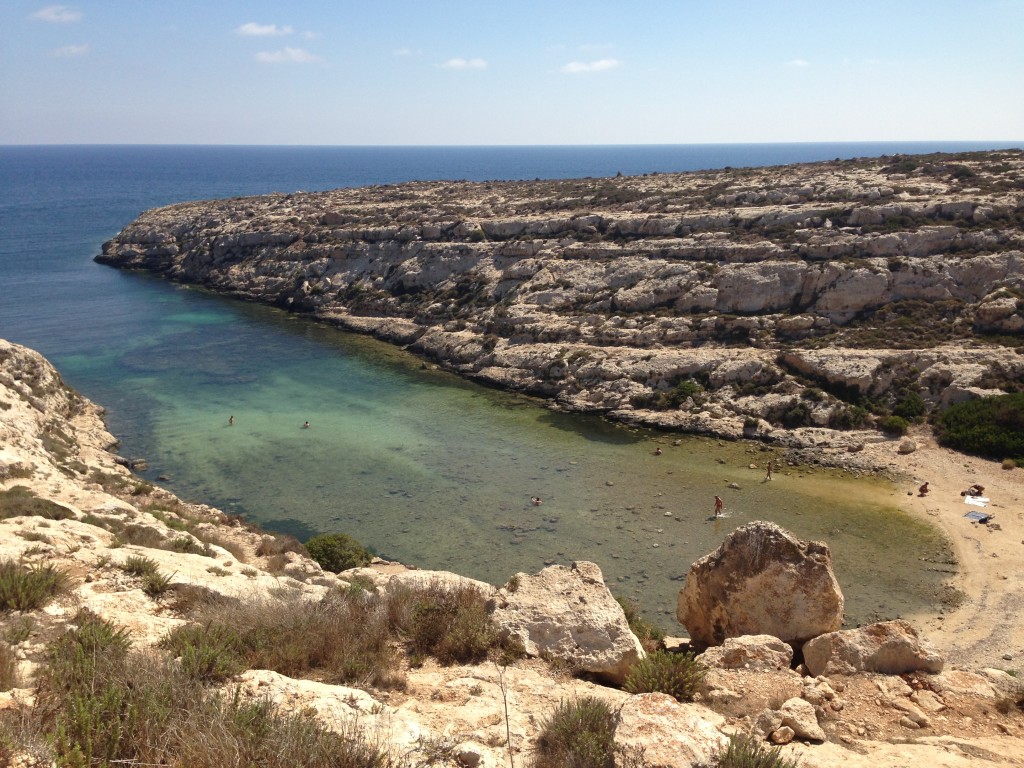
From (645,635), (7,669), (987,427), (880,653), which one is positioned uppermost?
(7,669)

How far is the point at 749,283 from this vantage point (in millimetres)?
39562

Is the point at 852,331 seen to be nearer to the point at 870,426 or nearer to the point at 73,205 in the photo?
the point at 870,426

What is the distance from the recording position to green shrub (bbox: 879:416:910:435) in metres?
30.4

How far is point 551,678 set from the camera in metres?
8.80

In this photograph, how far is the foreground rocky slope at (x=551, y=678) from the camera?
21.2 feet

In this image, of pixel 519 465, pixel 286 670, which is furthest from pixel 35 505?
pixel 519 465

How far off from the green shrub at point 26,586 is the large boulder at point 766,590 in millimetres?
10515

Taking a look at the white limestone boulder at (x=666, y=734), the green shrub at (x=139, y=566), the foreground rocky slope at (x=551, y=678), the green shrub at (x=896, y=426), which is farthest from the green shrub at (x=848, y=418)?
the green shrub at (x=139, y=566)

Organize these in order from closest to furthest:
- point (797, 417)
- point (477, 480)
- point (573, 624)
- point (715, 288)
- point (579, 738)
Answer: point (579, 738) → point (573, 624) → point (477, 480) → point (797, 417) → point (715, 288)

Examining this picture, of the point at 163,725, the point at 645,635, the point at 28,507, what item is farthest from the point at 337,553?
the point at 163,725

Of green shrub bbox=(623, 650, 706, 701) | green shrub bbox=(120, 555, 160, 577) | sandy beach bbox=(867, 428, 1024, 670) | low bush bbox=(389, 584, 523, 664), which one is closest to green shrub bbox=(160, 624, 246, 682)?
low bush bbox=(389, 584, 523, 664)

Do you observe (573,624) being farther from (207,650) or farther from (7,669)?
(7,669)

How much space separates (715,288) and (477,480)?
21.5m

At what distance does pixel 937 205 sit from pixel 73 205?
136 m
